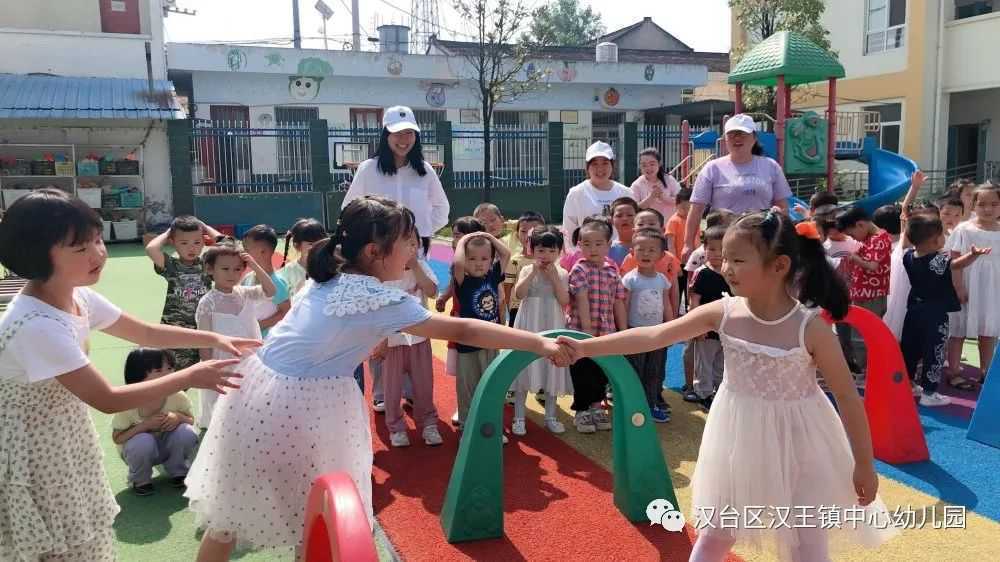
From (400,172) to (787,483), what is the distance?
326cm

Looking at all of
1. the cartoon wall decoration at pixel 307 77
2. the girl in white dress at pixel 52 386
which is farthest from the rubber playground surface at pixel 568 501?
the cartoon wall decoration at pixel 307 77

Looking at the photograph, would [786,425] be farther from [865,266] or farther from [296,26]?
[296,26]

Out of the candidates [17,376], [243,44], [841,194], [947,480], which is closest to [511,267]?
[947,480]

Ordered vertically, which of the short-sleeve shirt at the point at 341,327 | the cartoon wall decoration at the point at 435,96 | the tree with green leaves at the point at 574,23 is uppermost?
the tree with green leaves at the point at 574,23

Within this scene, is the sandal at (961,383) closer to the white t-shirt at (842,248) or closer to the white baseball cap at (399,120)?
the white t-shirt at (842,248)

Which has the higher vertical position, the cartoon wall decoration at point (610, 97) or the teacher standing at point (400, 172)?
the cartoon wall decoration at point (610, 97)

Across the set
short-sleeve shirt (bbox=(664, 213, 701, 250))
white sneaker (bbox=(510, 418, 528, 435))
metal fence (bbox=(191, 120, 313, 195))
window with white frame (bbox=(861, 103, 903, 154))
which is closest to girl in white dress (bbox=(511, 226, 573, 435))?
white sneaker (bbox=(510, 418, 528, 435))

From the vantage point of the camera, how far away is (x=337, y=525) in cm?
170

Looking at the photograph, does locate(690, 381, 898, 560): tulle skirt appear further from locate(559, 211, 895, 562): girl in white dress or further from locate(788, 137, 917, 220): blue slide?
locate(788, 137, 917, 220): blue slide

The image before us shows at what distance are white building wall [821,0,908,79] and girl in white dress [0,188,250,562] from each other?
2278 centimetres

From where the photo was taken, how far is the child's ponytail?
260 centimetres

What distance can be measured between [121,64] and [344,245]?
63.8 feet

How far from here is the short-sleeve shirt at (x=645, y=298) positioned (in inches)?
207

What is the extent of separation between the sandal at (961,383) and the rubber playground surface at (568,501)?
1.32ft
